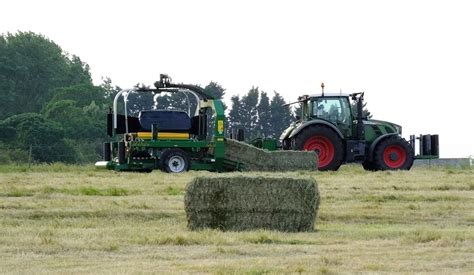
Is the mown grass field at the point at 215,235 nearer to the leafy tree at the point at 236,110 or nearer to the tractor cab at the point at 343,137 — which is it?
the tractor cab at the point at 343,137

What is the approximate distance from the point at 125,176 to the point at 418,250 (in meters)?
15.1

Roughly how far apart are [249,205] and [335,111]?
1878 centimetres

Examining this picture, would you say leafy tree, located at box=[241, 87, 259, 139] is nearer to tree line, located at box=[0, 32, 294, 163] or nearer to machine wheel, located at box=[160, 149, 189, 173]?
tree line, located at box=[0, 32, 294, 163]

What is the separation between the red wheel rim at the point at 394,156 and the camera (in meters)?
33.5

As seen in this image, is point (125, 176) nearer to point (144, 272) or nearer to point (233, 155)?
point (233, 155)

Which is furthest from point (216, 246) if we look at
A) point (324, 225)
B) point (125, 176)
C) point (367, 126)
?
point (367, 126)

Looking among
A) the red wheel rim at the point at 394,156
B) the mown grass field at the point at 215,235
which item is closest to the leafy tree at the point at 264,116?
the red wheel rim at the point at 394,156

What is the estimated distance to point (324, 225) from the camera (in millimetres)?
16516

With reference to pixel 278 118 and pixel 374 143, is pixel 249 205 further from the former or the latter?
pixel 278 118

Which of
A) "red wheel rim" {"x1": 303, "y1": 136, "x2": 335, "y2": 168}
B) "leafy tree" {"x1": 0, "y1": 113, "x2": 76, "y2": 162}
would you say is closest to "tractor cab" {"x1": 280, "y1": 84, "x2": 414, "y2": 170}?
"red wheel rim" {"x1": 303, "y1": 136, "x2": 335, "y2": 168}

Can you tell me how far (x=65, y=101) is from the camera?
72.4 meters

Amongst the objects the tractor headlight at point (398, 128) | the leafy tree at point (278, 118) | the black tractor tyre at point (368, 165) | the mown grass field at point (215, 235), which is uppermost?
the leafy tree at point (278, 118)

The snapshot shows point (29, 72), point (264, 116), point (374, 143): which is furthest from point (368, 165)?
point (29, 72)

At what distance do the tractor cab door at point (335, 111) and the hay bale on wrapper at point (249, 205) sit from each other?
60.2 feet
